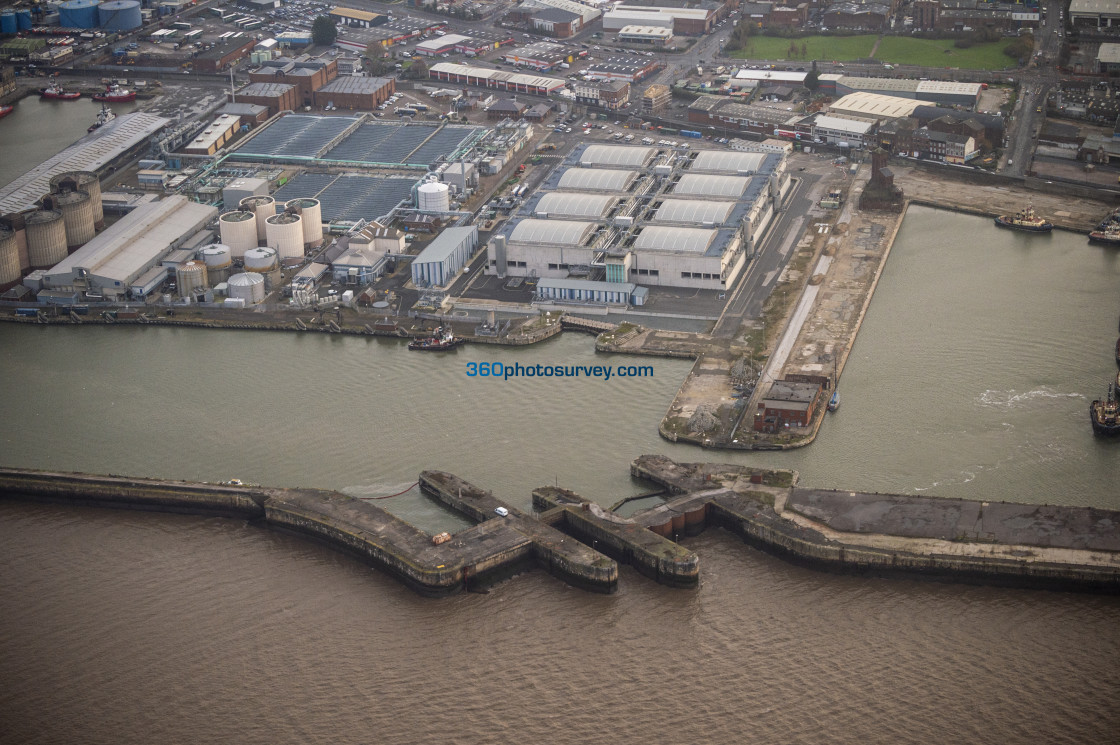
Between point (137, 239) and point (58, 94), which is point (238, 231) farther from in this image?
point (58, 94)

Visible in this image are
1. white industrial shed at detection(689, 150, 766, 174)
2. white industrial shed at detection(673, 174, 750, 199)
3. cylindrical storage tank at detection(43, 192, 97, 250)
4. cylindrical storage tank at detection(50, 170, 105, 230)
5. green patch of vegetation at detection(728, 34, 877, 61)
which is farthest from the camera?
green patch of vegetation at detection(728, 34, 877, 61)

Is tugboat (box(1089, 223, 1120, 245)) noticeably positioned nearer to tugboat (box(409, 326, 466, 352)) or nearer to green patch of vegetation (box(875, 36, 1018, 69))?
green patch of vegetation (box(875, 36, 1018, 69))

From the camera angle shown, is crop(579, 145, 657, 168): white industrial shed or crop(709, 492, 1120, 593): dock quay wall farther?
crop(579, 145, 657, 168): white industrial shed

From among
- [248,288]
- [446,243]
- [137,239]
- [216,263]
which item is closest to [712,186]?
[446,243]

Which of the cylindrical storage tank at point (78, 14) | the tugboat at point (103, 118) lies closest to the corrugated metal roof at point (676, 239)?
the tugboat at point (103, 118)

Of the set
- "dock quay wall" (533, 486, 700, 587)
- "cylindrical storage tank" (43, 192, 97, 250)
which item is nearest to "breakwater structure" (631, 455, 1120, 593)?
"dock quay wall" (533, 486, 700, 587)

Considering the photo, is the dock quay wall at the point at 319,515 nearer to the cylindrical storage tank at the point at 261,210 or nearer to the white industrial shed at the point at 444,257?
the white industrial shed at the point at 444,257
